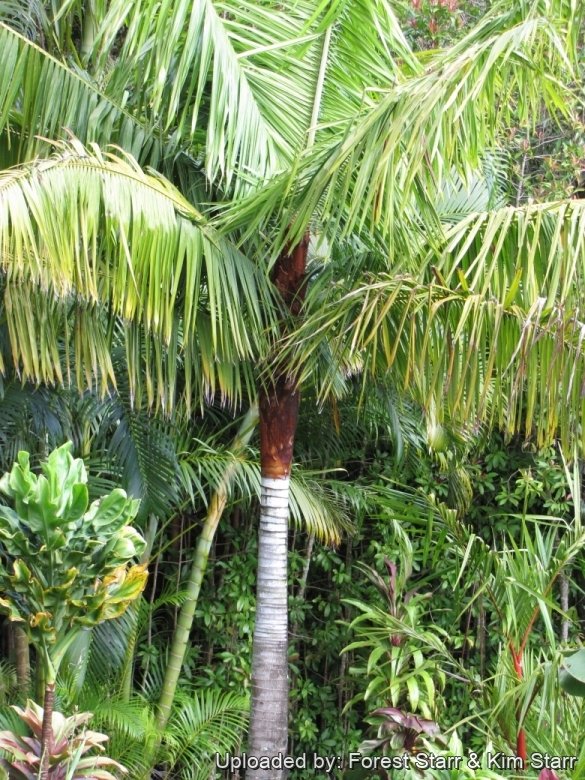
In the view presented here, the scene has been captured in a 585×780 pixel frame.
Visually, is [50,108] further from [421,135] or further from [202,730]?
[202,730]

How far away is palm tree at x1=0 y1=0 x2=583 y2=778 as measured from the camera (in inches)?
105

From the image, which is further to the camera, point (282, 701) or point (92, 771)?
point (282, 701)

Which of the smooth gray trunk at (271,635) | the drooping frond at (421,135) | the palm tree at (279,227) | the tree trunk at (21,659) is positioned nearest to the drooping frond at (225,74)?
the palm tree at (279,227)

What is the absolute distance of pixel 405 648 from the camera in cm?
380

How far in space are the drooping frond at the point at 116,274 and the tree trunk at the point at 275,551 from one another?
19cm

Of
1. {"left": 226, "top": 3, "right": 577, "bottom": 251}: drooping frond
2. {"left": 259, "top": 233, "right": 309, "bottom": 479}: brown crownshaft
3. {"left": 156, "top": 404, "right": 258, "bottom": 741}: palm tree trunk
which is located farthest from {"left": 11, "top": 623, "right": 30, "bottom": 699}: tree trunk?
{"left": 226, "top": 3, "right": 577, "bottom": 251}: drooping frond

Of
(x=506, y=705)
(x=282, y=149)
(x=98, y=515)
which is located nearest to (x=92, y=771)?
(x=98, y=515)

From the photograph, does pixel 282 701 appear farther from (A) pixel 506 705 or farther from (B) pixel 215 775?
(B) pixel 215 775

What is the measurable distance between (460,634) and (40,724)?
313 centimetres

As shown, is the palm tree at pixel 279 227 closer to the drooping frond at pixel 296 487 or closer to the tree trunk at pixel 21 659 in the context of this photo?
the drooping frond at pixel 296 487

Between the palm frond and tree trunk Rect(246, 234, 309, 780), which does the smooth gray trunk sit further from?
the palm frond

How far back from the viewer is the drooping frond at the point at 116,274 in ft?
8.68

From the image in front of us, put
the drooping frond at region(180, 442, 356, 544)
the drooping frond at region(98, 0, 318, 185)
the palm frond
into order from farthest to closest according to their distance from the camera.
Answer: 1. the drooping frond at region(180, 442, 356, 544)
2. the palm frond
3. the drooping frond at region(98, 0, 318, 185)

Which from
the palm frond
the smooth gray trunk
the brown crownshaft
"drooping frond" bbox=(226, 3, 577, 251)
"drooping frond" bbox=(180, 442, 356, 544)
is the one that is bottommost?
the palm frond
